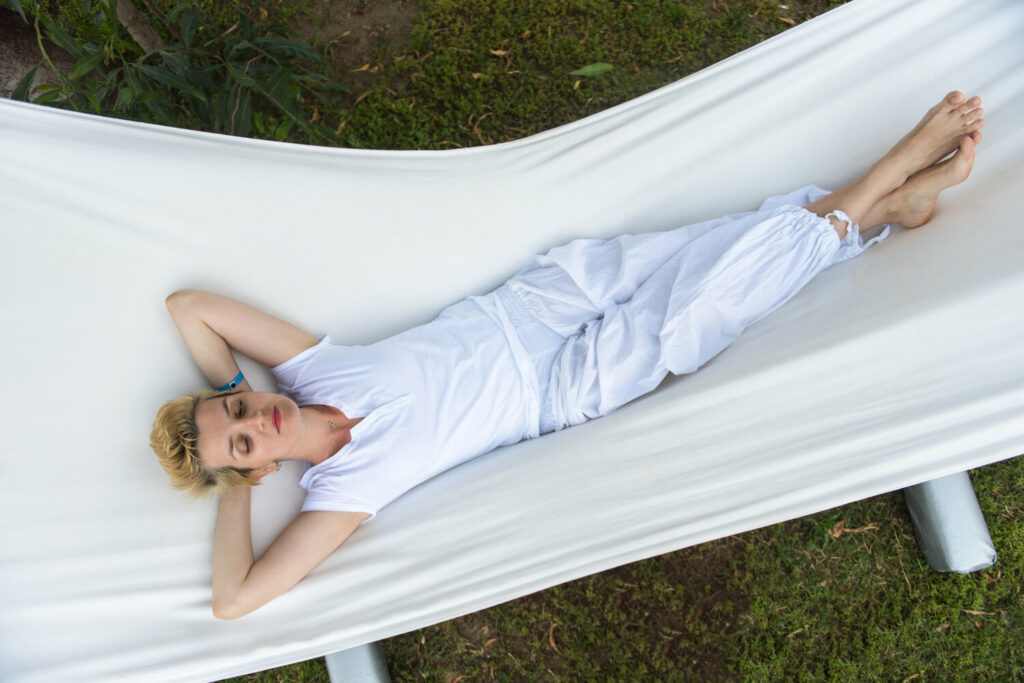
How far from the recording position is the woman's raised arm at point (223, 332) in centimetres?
142

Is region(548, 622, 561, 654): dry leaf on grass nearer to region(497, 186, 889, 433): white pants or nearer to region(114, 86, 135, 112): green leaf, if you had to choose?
region(497, 186, 889, 433): white pants

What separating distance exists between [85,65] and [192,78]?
0.36m

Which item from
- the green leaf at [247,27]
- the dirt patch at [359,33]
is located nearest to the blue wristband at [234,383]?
the green leaf at [247,27]

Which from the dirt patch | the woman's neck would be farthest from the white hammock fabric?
the dirt patch

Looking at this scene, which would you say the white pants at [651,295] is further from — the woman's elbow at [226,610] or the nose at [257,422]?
the woman's elbow at [226,610]

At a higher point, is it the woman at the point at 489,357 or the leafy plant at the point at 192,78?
the leafy plant at the point at 192,78

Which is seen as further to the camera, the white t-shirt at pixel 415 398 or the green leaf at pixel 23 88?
the green leaf at pixel 23 88

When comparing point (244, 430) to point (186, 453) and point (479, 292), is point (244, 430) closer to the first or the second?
point (186, 453)

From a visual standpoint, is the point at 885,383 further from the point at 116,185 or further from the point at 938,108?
the point at 116,185

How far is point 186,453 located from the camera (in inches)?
50.8

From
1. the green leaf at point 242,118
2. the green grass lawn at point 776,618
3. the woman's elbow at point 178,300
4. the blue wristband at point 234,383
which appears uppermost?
the green leaf at point 242,118

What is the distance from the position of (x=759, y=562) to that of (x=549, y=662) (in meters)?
0.66

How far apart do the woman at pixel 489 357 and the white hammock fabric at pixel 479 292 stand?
7 centimetres

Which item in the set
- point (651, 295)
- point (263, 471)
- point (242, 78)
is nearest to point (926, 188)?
point (651, 295)
